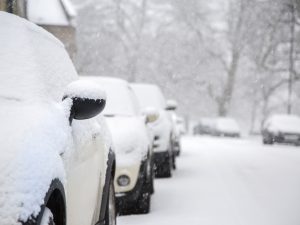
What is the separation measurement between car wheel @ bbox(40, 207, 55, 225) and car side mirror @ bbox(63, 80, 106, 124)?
0.78m

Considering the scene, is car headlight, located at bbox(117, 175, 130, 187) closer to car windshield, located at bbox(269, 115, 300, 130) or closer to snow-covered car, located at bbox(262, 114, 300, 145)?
snow-covered car, located at bbox(262, 114, 300, 145)

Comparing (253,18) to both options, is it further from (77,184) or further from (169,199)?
(77,184)

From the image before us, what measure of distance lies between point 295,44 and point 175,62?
41.7ft

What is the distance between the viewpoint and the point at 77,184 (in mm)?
3451

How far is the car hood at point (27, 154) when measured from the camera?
2490mm

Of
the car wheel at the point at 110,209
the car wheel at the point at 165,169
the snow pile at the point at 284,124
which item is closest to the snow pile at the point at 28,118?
the car wheel at the point at 110,209

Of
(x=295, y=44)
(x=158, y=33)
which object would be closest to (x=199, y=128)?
(x=158, y=33)

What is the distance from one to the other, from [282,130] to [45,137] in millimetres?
25530

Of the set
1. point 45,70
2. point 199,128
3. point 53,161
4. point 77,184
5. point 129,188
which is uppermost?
point 45,70

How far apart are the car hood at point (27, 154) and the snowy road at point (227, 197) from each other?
365cm

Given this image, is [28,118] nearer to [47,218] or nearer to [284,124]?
[47,218]

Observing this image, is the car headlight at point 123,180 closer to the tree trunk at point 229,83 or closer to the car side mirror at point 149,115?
the car side mirror at point 149,115

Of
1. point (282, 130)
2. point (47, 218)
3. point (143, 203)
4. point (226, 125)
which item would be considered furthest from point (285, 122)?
point (47, 218)

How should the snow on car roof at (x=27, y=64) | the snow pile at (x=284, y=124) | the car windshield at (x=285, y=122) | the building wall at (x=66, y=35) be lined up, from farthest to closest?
the car windshield at (x=285, y=122) → the snow pile at (x=284, y=124) → the building wall at (x=66, y=35) → the snow on car roof at (x=27, y=64)
